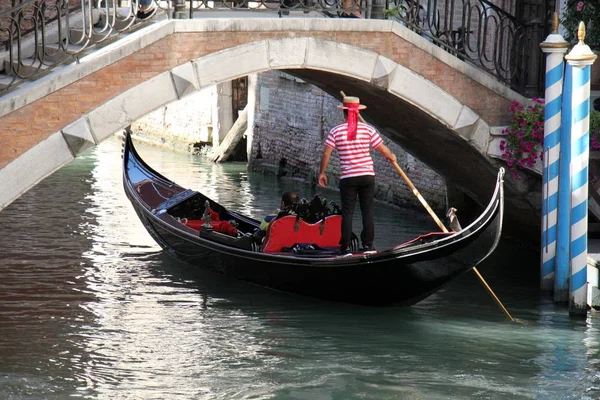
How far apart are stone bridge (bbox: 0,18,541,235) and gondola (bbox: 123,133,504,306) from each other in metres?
0.76

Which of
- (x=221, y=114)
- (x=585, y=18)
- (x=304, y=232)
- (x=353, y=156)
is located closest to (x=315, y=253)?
(x=304, y=232)

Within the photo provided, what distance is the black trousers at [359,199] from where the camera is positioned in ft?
17.4

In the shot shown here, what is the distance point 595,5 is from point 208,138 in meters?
6.64

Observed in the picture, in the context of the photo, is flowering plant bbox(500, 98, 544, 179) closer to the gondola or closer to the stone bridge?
the stone bridge

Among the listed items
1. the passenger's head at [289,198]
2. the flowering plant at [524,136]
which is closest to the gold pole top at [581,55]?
the flowering plant at [524,136]

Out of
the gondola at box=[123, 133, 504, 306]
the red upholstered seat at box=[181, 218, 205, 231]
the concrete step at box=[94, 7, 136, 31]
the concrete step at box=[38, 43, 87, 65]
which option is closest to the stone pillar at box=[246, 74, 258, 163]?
the gondola at box=[123, 133, 504, 306]

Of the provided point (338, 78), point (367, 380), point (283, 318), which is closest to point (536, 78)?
point (338, 78)

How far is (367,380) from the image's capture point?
4320 mm

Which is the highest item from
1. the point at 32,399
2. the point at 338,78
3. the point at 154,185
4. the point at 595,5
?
the point at 595,5

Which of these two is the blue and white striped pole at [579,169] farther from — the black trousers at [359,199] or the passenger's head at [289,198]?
the passenger's head at [289,198]

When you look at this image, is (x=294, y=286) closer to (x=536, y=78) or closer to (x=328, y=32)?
(x=328, y=32)

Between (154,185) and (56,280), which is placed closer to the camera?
(56,280)

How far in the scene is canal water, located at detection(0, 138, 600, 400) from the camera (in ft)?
14.0

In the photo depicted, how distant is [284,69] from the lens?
5648 millimetres
